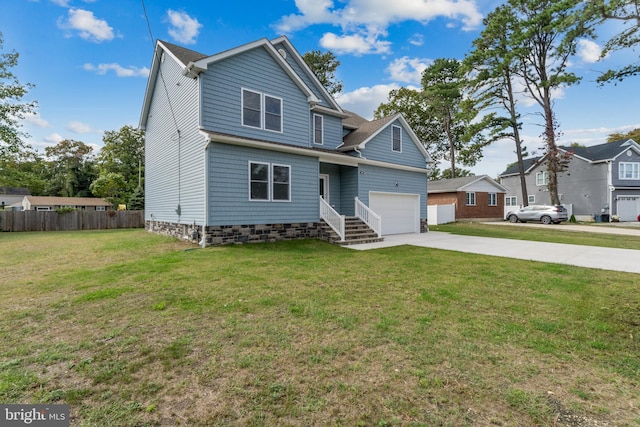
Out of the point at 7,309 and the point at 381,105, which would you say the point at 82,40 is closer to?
the point at 7,309

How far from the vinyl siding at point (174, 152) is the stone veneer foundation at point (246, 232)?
1.39 feet

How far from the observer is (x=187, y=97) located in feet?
33.6

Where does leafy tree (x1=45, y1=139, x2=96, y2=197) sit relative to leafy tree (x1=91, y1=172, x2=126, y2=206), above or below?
above

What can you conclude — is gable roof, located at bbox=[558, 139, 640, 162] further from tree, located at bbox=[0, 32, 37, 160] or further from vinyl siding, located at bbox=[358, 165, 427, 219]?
tree, located at bbox=[0, 32, 37, 160]

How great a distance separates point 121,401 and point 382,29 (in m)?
18.5

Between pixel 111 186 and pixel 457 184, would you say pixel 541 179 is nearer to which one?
pixel 457 184

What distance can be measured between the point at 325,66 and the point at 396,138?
14.8 m

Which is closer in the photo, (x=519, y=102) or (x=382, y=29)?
(x=382, y=29)

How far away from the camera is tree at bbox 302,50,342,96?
83.3 feet

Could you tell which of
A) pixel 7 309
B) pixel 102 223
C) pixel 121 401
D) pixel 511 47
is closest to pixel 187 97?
pixel 7 309

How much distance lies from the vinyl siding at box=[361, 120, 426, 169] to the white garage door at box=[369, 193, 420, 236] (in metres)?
1.80

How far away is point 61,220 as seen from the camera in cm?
1723

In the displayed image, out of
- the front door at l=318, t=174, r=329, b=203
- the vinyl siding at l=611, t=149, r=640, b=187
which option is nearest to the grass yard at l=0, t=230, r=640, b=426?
the front door at l=318, t=174, r=329, b=203

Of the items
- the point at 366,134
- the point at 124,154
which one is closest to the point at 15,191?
the point at 124,154
